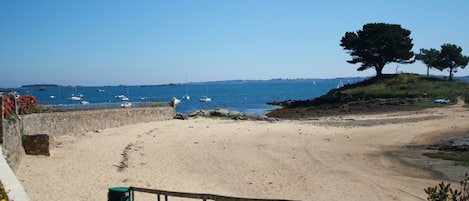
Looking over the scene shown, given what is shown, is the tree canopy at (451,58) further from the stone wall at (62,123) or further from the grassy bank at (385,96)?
the stone wall at (62,123)

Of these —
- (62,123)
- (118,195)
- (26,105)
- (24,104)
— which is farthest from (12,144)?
(118,195)

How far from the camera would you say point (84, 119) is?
23.7m

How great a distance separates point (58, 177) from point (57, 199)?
2476 millimetres

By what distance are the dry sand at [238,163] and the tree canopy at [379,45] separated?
78.4ft

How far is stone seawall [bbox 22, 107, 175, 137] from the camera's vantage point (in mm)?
19281

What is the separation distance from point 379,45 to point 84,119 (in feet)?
124

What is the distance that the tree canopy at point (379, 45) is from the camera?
51.4m

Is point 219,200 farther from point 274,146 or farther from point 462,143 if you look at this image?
point 462,143

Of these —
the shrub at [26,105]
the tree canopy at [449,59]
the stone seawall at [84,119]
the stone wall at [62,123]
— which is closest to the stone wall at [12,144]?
the stone wall at [62,123]

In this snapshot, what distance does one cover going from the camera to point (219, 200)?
8.03m

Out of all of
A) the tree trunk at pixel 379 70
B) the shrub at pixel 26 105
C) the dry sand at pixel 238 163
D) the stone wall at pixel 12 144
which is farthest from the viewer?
the tree trunk at pixel 379 70

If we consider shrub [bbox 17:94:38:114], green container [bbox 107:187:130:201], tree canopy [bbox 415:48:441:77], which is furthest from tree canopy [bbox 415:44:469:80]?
green container [bbox 107:187:130:201]

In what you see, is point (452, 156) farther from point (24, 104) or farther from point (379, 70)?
point (379, 70)

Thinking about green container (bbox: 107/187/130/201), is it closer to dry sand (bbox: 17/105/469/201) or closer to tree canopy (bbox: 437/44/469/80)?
dry sand (bbox: 17/105/469/201)
